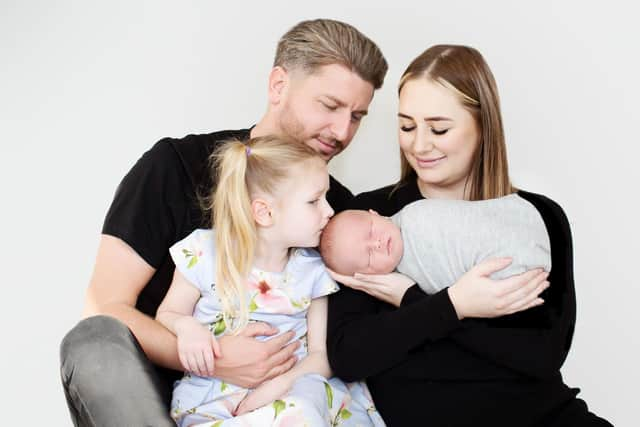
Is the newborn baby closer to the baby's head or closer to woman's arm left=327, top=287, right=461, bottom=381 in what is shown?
the baby's head

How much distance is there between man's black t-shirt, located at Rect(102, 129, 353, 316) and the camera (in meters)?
2.34

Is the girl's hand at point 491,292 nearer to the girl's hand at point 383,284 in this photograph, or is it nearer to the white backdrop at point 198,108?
the girl's hand at point 383,284

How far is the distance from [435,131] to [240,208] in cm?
62

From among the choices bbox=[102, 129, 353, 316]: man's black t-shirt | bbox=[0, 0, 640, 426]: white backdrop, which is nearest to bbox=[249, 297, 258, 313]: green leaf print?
bbox=[102, 129, 353, 316]: man's black t-shirt

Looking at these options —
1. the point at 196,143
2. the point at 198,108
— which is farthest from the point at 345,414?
the point at 198,108

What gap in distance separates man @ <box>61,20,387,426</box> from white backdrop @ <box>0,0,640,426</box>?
646 mm

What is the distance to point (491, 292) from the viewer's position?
2057mm

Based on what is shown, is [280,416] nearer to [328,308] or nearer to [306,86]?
[328,308]

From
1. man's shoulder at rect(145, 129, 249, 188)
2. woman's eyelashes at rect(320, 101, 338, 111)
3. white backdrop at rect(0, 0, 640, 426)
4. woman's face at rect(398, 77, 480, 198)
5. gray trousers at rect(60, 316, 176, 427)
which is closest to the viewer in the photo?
gray trousers at rect(60, 316, 176, 427)

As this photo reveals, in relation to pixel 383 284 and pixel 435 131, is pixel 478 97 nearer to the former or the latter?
pixel 435 131

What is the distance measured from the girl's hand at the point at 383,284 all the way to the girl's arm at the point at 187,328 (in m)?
0.40

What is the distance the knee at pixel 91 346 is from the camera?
188cm

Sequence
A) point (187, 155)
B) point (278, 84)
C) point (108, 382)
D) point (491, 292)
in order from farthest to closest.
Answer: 1. point (278, 84)
2. point (187, 155)
3. point (491, 292)
4. point (108, 382)

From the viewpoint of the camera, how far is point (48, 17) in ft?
10.6
